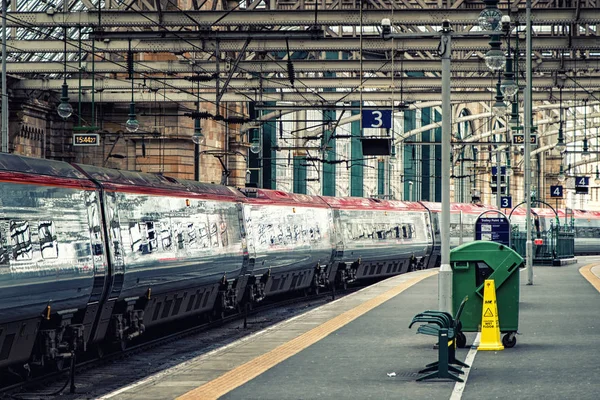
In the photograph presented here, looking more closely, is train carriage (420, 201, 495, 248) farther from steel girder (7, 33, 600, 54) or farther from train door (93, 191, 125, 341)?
train door (93, 191, 125, 341)

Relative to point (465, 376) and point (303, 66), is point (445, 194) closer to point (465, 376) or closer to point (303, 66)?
point (465, 376)

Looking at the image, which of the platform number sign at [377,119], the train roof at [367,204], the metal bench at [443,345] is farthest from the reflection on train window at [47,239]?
the train roof at [367,204]

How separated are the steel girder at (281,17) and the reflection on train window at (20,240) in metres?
15.0

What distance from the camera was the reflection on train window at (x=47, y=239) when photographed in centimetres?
1612

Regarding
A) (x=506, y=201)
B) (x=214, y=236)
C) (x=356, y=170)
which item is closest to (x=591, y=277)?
(x=214, y=236)

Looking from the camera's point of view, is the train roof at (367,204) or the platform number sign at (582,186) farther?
the platform number sign at (582,186)

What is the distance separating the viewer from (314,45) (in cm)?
3556

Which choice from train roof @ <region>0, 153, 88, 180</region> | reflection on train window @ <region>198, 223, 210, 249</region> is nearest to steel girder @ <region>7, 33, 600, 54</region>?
reflection on train window @ <region>198, 223, 210, 249</region>

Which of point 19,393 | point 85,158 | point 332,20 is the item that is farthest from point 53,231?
point 85,158

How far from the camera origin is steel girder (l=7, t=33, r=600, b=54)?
112 ft

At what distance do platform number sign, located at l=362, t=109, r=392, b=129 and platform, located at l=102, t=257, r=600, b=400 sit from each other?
31.1 feet

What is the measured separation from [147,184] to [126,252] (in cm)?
223

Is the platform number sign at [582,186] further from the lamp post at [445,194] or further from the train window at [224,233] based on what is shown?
the lamp post at [445,194]

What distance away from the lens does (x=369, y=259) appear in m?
42.5
